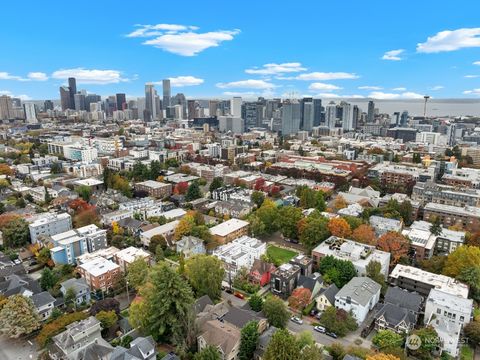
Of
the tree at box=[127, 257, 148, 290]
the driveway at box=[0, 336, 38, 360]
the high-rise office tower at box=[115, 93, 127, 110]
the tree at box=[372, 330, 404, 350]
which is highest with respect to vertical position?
the high-rise office tower at box=[115, 93, 127, 110]

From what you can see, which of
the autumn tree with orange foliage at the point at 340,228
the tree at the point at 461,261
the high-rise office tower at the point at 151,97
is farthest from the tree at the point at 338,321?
the high-rise office tower at the point at 151,97

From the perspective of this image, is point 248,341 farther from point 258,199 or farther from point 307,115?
point 307,115

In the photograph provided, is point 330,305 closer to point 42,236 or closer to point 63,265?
point 63,265

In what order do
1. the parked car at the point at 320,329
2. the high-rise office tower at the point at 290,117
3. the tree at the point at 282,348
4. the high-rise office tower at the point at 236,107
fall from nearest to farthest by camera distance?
the tree at the point at 282,348 → the parked car at the point at 320,329 → the high-rise office tower at the point at 290,117 → the high-rise office tower at the point at 236,107

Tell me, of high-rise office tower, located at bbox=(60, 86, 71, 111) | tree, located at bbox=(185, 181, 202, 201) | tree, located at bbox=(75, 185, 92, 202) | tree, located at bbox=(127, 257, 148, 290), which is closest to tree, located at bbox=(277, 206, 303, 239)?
tree, located at bbox=(127, 257, 148, 290)

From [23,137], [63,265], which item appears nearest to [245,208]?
[63,265]

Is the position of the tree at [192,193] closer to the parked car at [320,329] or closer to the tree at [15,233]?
the tree at [15,233]

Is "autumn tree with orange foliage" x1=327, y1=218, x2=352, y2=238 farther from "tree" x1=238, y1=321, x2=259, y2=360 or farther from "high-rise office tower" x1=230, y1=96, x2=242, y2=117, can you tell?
"high-rise office tower" x1=230, y1=96, x2=242, y2=117
